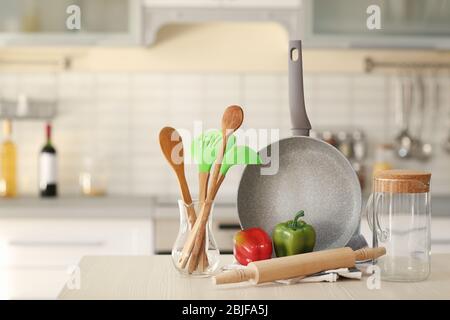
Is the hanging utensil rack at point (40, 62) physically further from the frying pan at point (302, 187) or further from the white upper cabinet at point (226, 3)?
the frying pan at point (302, 187)

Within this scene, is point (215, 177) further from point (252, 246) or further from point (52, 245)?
point (52, 245)

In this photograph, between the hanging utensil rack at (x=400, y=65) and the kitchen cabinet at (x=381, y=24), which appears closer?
the kitchen cabinet at (x=381, y=24)

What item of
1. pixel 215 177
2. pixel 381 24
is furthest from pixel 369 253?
pixel 381 24

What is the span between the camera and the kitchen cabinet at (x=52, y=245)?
9.73 feet

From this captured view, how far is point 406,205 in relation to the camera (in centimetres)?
146

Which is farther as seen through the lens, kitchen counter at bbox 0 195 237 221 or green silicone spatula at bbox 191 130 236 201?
kitchen counter at bbox 0 195 237 221

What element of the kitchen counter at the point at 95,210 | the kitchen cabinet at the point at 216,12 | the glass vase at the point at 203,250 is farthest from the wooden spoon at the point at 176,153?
the kitchen cabinet at the point at 216,12

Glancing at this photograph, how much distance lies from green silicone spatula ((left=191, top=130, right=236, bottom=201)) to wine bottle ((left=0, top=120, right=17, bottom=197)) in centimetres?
208

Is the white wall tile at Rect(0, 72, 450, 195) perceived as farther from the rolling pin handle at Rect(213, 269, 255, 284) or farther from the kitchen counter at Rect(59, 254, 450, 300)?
the rolling pin handle at Rect(213, 269, 255, 284)

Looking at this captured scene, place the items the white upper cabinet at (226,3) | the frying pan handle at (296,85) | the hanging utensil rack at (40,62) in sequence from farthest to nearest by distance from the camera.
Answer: the hanging utensil rack at (40,62)
the white upper cabinet at (226,3)
the frying pan handle at (296,85)

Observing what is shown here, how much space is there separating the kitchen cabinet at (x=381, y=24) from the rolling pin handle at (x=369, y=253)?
1.87 m

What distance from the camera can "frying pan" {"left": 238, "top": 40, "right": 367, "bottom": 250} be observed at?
1618 mm

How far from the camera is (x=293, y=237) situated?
153cm

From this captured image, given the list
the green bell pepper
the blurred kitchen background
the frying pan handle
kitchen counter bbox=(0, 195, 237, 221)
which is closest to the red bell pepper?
the green bell pepper
